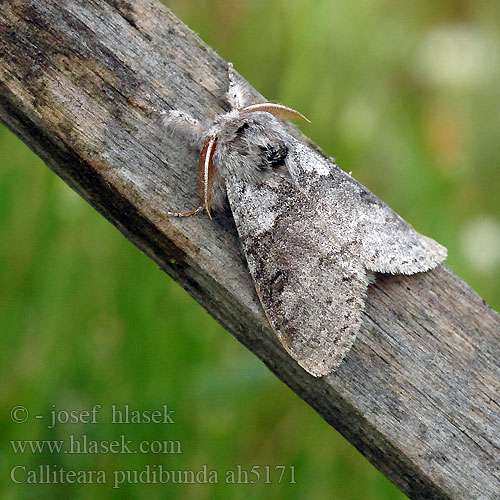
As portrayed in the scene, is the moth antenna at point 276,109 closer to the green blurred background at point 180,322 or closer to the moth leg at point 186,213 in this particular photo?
the moth leg at point 186,213

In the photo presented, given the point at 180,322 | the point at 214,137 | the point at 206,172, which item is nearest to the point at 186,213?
the point at 206,172

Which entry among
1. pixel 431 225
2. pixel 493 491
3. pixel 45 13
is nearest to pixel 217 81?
pixel 45 13

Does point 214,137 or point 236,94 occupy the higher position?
point 236,94

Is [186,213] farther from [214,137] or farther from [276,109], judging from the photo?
[276,109]

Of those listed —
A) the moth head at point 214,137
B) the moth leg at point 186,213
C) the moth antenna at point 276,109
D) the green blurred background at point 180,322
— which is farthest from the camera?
the green blurred background at point 180,322

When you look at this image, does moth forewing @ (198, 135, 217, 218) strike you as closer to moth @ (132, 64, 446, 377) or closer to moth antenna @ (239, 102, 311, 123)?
moth @ (132, 64, 446, 377)

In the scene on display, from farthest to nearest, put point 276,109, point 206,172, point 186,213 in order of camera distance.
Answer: point 276,109
point 206,172
point 186,213

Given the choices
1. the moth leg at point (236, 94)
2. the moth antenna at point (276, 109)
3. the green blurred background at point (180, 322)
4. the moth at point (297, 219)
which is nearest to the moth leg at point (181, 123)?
the moth at point (297, 219)
